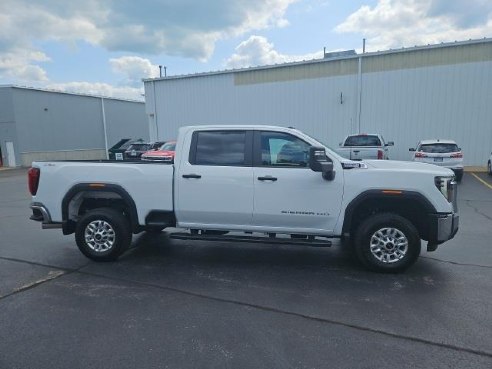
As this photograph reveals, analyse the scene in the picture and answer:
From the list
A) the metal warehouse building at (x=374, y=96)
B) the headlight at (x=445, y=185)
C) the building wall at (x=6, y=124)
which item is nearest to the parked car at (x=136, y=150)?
the metal warehouse building at (x=374, y=96)

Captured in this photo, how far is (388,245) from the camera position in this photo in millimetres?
4723

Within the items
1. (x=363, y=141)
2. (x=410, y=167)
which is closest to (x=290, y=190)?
(x=410, y=167)

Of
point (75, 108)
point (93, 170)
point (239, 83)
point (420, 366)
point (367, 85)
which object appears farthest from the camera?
point (75, 108)

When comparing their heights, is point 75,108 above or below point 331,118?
above

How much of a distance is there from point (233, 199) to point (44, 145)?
30.2m

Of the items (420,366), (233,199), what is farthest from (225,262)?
(420,366)

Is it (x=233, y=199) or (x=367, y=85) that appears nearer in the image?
(x=233, y=199)

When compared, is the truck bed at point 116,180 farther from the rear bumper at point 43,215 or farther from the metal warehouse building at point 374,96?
the metal warehouse building at point 374,96

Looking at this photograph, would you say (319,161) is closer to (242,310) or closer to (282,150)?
(282,150)

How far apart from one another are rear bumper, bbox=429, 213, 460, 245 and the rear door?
2.37 meters

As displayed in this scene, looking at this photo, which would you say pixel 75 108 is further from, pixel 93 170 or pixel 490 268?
pixel 490 268

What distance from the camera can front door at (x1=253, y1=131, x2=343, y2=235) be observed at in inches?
187

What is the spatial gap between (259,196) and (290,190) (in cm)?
43

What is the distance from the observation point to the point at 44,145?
29.8 metres
